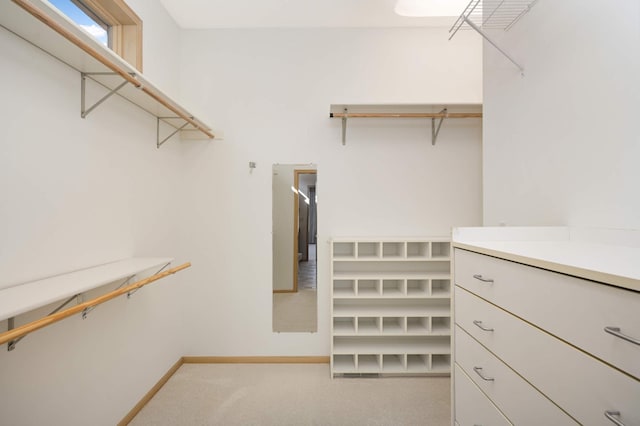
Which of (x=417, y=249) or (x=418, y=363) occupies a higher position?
(x=417, y=249)

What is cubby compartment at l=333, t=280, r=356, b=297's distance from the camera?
2.48 metres

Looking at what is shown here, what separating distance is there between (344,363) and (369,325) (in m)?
0.38

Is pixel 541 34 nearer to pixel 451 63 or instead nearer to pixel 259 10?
pixel 451 63

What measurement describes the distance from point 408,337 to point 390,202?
1.21 metres

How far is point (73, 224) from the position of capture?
1479 millimetres

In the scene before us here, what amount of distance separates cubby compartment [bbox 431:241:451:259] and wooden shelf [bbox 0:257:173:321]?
2171mm

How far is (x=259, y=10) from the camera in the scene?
242 cm

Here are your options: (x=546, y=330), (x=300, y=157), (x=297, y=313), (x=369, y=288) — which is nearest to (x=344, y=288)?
(x=369, y=288)

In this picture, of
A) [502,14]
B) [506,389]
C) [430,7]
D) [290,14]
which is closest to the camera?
[506,389]

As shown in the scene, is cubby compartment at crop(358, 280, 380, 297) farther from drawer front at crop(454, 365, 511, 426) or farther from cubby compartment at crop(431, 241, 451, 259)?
drawer front at crop(454, 365, 511, 426)

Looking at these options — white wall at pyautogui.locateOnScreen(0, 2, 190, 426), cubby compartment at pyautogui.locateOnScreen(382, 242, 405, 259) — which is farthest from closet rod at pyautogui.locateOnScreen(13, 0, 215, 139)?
cubby compartment at pyautogui.locateOnScreen(382, 242, 405, 259)

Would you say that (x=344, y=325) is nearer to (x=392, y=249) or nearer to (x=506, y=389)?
(x=392, y=249)

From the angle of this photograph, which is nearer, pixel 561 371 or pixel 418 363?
pixel 561 371

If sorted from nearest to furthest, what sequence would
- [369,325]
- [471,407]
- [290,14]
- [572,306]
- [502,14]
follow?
[572,306] < [471,407] < [502,14] < [290,14] < [369,325]
